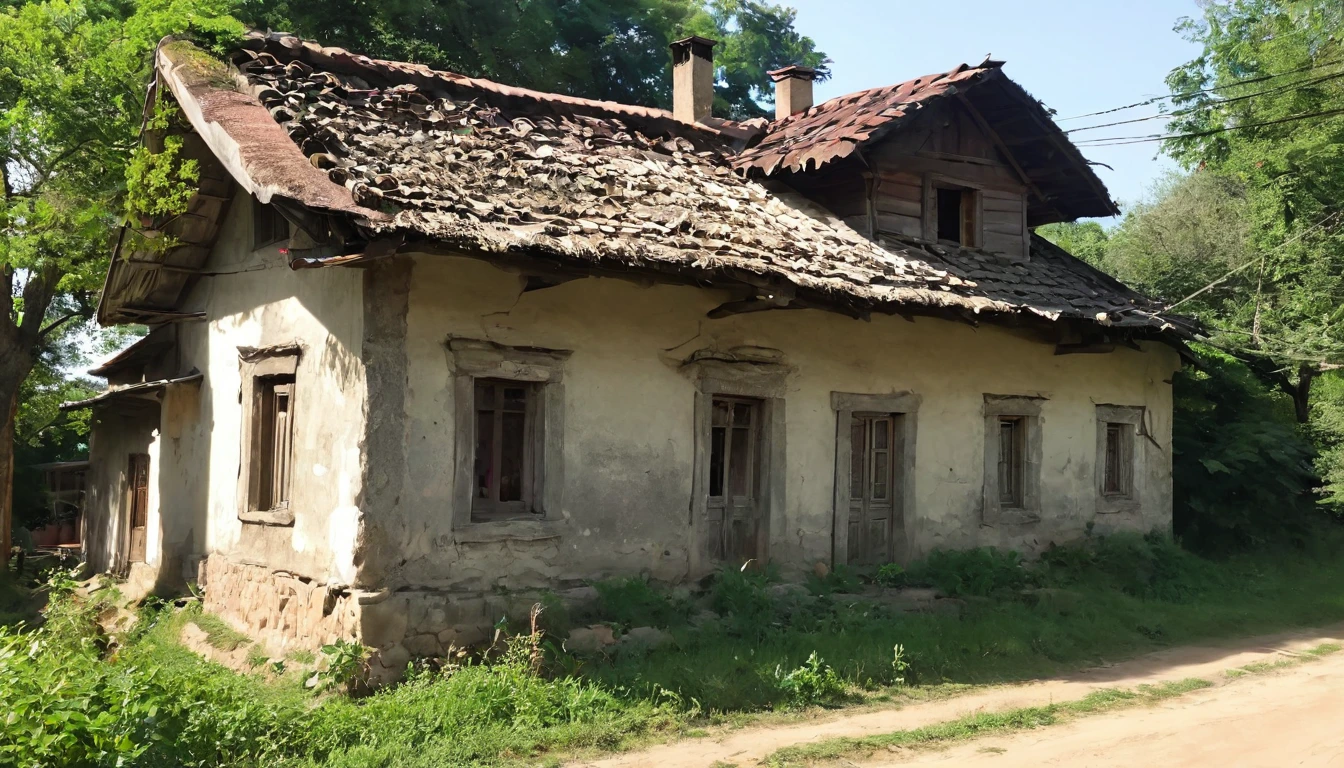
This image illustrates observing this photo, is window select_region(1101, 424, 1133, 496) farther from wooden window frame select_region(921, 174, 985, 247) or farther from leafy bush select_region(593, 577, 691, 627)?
leafy bush select_region(593, 577, 691, 627)

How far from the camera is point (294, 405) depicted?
9.01 metres

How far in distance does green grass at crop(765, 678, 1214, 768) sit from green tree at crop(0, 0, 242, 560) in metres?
8.87

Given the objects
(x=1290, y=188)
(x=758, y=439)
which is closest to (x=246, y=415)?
(x=758, y=439)

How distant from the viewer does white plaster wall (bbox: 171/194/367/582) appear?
8.09m

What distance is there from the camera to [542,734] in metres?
6.59

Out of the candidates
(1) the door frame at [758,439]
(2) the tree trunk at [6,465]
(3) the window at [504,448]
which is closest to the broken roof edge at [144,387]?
(2) the tree trunk at [6,465]

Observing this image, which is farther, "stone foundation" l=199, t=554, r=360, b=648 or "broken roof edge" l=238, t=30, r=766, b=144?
"broken roof edge" l=238, t=30, r=766, b=144

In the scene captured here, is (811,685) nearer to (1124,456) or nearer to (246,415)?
(246,415)

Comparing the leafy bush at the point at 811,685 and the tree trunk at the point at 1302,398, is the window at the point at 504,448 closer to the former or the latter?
the leafy bush at the point at 811,685

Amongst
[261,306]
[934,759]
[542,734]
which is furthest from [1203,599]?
[261,306]

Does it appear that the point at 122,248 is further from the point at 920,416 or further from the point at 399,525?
the point at 920,416

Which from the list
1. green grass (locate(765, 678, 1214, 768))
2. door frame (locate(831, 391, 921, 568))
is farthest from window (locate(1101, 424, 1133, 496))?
green grass (locate(765, 678, 1214, 768))

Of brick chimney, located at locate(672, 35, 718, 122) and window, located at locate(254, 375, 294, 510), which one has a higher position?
brick chimney, located at locate(672, 35, 718, 122)

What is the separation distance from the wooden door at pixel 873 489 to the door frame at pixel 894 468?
60mm
